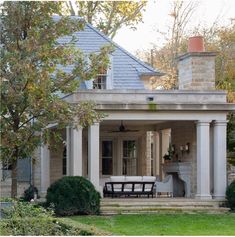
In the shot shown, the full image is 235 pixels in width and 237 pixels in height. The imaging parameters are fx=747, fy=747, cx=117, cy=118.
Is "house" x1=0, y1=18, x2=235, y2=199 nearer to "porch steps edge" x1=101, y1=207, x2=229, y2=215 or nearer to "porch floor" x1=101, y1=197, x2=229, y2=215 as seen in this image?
"porch floor" x1=101, y1=197, x2=229, y2=215

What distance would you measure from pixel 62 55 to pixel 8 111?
1.90m

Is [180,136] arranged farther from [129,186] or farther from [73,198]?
[73,198]

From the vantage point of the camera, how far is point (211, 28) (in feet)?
143

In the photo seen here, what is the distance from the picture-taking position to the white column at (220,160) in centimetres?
2334

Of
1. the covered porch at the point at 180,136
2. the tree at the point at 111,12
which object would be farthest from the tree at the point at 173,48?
the covered porch at the point at 180,136

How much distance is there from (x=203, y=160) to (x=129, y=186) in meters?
2.79

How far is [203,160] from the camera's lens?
23266mm

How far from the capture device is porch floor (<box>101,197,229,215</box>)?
22250mm

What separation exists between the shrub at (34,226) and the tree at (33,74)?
12.3 feet

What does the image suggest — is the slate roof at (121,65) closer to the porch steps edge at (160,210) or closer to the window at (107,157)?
the window at (107,157)

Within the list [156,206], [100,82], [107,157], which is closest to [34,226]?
[156,206]

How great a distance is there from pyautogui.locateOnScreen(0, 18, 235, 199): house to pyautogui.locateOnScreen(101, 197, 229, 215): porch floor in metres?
0.33

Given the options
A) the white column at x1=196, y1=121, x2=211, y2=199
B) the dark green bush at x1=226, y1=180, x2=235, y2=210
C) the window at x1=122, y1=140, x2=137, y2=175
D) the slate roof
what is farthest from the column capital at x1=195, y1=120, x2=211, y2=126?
the window at x1=122, y1=140, x2=137, y2=175

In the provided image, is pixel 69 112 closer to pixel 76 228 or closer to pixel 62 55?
pixel 62 55
